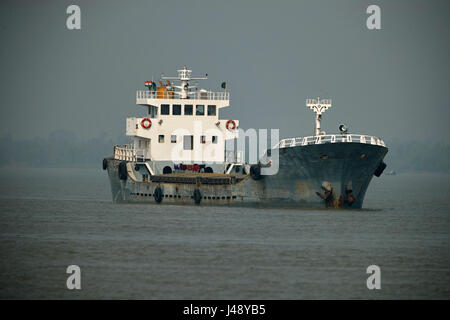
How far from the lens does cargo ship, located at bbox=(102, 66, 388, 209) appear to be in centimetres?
4322

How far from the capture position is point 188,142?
52.8m

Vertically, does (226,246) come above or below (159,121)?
below

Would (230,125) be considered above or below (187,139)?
above

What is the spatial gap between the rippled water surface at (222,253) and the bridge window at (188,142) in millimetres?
4989

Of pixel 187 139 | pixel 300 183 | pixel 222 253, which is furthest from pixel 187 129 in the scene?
pixel 222 253

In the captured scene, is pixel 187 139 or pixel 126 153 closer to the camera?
pixel 187 139

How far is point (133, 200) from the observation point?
52.2 metres

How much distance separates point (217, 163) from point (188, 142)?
2.25m

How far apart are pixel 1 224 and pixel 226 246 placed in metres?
14.9

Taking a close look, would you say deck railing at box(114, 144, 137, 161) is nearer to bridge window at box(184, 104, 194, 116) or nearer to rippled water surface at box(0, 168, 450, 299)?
bridge window at box(184, 104, 194, 116)

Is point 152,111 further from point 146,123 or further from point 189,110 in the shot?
point 189,110

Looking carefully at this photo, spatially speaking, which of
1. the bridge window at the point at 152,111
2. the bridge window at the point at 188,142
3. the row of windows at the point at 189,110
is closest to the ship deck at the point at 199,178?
the bridge window at the point at 188,142
